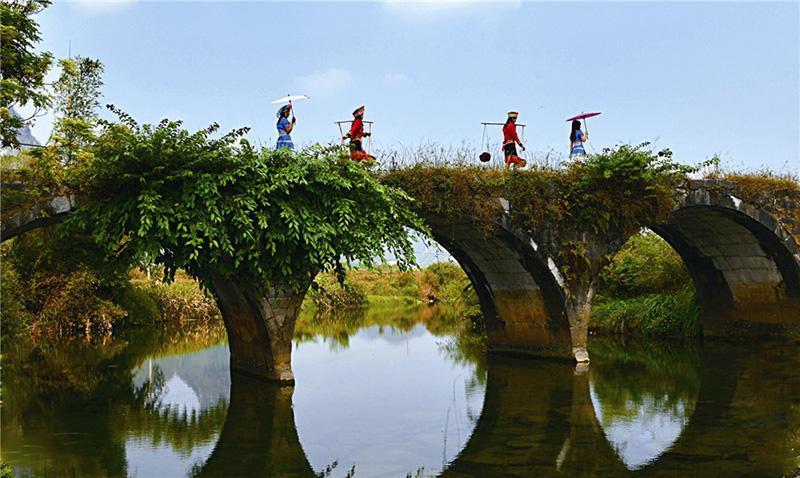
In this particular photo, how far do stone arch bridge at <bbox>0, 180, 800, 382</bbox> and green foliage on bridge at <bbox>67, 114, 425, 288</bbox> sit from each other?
2.53 feet

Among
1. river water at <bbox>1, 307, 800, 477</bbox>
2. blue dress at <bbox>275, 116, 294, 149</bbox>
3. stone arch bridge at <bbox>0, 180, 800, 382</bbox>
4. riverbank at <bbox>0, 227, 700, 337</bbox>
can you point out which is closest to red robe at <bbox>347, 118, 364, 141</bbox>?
blue dress at <bbox>275, 116, 294, 149</bbox>

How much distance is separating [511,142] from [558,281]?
2.99m

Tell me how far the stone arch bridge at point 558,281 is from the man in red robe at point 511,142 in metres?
1.20

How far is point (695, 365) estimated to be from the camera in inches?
639

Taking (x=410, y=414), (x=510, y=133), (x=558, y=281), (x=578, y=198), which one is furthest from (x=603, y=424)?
(x=510, y=133)

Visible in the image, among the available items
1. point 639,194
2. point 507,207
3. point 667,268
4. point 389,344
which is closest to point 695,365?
point 639,194

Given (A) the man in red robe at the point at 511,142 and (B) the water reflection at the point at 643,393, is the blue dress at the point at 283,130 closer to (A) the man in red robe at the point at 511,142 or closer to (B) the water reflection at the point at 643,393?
(A) the man in red robe at the point at 511,142

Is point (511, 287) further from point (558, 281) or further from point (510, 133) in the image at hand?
point (510, 133)

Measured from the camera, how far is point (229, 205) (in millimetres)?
11195

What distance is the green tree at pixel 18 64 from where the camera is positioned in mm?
10617

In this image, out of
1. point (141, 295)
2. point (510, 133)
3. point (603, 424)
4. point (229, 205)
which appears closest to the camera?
point (603, 424)

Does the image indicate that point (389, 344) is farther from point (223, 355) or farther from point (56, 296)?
point (56, 296)

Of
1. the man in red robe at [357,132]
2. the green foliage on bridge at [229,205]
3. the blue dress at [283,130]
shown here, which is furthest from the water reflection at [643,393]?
the blue dress at [283,130]

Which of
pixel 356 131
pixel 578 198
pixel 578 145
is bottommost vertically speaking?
pixel 578 198
